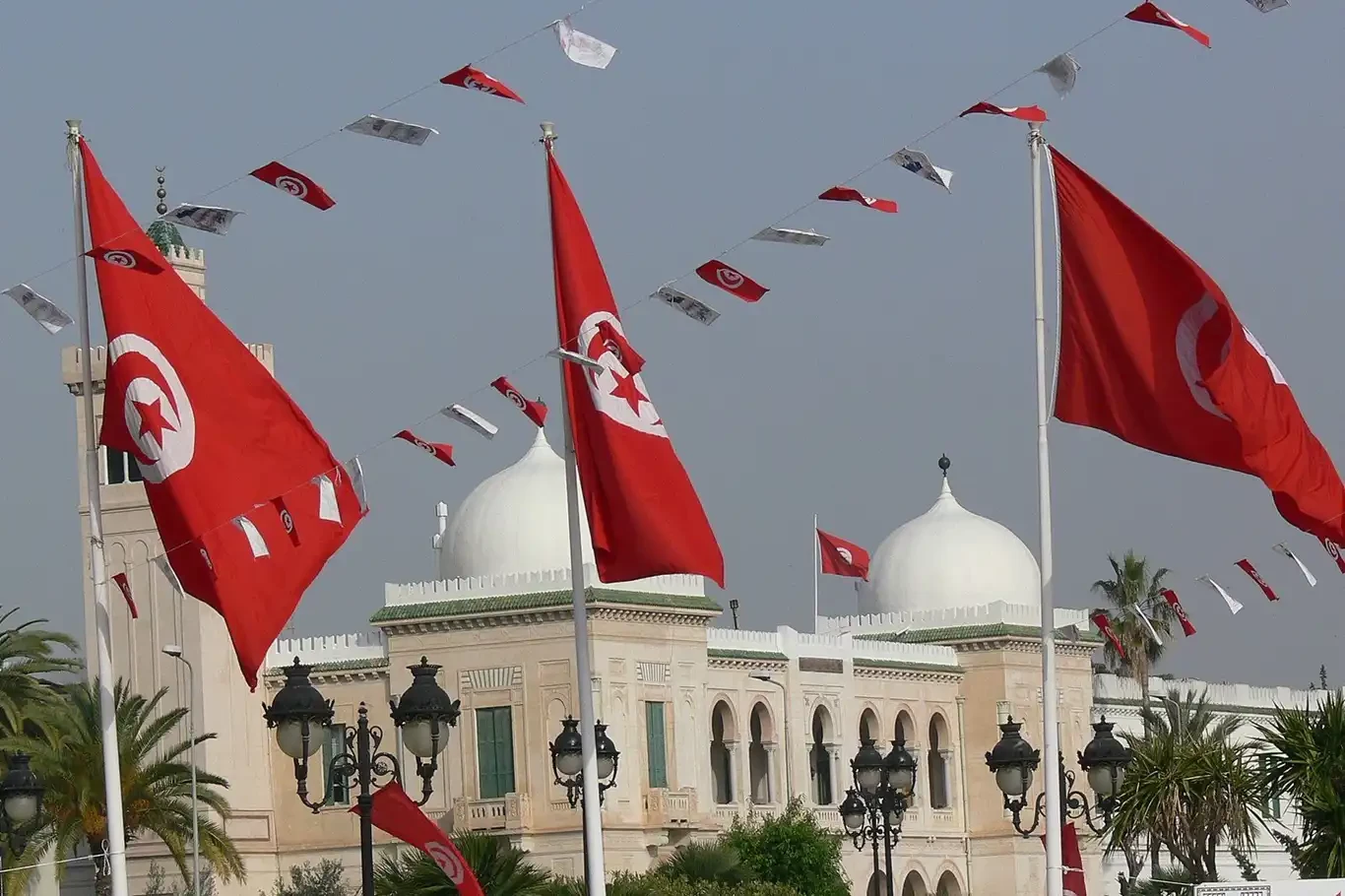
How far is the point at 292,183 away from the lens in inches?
705

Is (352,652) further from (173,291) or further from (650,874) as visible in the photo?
(173,291)

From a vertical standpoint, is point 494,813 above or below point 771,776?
below

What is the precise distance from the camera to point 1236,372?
19562 millimetres

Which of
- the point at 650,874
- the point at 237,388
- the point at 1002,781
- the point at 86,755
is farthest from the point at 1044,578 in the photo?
the point at 86,755

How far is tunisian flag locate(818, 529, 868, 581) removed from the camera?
5838 cm

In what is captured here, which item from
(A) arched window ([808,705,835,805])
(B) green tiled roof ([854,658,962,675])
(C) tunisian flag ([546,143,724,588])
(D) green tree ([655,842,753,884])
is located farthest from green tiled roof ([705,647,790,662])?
(C) tunisian flag ([546,143,724,588])

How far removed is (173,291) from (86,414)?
38.0 inches

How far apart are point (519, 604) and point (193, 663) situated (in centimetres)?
670

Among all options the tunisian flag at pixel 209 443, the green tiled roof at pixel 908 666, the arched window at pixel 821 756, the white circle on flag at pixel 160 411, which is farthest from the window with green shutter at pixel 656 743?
the white circle on flag at pixel 160 411

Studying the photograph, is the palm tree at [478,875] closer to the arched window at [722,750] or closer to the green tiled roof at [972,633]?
the arched window at [722,750]

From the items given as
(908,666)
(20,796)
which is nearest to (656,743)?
(908,666)

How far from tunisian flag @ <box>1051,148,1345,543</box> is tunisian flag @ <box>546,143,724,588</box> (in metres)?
3.08

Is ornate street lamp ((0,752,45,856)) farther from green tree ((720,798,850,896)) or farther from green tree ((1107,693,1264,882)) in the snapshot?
green tree ((720,798,850,896))

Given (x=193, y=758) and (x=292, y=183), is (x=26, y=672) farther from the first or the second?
(x=292, y=183)
